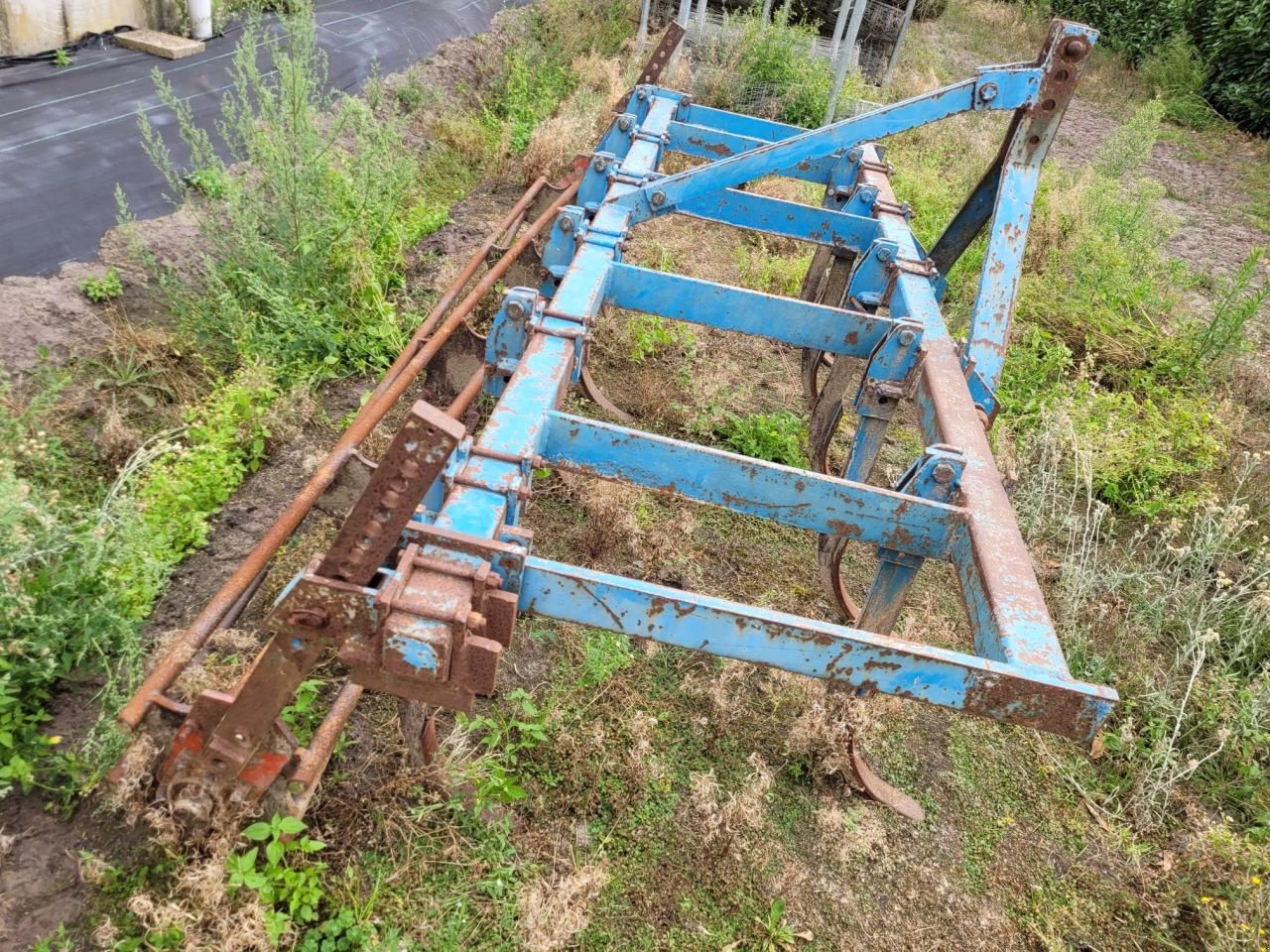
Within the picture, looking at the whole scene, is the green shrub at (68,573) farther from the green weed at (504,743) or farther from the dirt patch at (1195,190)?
the dirt patch at (1195,190)

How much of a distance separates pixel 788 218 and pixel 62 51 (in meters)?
6.17

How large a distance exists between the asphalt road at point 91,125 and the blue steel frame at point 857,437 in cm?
288

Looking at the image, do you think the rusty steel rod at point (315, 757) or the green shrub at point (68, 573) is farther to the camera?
the green shrub at point (68, 573)

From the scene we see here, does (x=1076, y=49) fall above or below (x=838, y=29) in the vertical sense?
above

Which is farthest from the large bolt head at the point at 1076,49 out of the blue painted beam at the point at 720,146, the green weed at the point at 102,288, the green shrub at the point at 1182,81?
the green shrub at the point at 1182,81

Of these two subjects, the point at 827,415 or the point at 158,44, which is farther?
the point at 158,44

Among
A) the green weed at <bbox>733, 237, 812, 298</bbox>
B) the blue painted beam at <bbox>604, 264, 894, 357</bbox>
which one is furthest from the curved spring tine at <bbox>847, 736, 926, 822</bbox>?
the green weed at <bbox>733, 237, 812, 298</bbox>

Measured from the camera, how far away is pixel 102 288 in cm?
409

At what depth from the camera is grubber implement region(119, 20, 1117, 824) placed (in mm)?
1598

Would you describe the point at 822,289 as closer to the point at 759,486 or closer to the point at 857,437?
the point at 857,437

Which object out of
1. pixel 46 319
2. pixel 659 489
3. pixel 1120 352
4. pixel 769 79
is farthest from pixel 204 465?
pixel 769 79

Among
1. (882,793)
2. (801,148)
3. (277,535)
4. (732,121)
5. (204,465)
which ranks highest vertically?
(801,148)

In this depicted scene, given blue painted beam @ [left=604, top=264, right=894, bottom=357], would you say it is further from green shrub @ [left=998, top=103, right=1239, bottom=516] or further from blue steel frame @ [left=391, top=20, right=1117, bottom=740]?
green shrub @ [left=998, top=103, right=1239, bottom=516]

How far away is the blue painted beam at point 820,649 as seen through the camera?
1.67 meters
